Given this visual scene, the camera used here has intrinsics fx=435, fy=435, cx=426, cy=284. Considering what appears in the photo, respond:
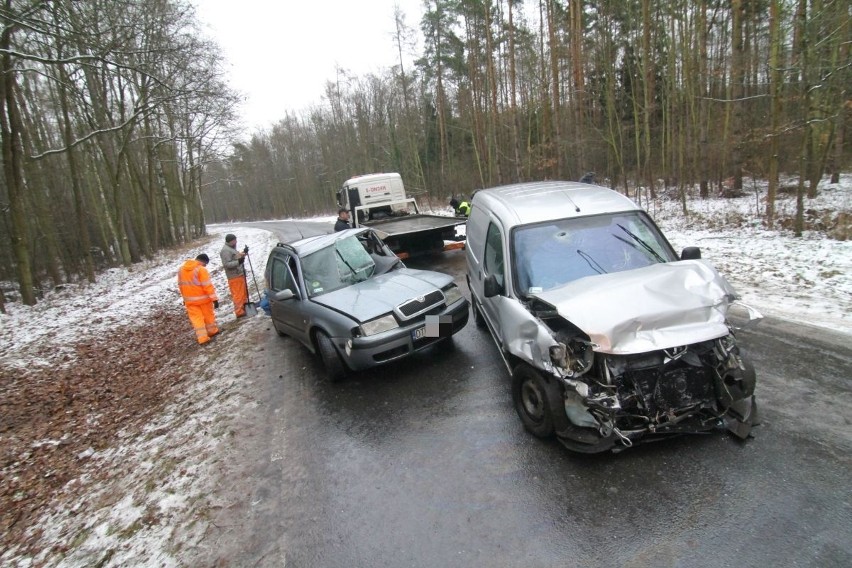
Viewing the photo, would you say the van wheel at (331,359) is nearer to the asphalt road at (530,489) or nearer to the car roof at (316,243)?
the asphalt road at (530,489)

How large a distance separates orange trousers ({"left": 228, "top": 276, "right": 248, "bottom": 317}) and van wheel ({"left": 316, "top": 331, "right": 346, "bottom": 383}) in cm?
482

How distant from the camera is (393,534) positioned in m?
3.03

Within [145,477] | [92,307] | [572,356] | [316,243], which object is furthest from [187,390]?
[92,307]

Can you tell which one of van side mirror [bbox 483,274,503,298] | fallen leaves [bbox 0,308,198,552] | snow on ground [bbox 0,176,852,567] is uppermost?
van side mirror [bbox 483,274,503,298]

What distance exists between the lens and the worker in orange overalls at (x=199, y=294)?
323 inches

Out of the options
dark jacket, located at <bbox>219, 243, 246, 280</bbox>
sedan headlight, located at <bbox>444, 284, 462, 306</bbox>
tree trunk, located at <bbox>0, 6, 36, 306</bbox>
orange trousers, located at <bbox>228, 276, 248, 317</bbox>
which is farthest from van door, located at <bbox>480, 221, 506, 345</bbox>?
tree trunk, located at <bbox>0, 6, 36, 306</bbox>

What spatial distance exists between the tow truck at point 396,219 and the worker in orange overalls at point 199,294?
12.7 ft

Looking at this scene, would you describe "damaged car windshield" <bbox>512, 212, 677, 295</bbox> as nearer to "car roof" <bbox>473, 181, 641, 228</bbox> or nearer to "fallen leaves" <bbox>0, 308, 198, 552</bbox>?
"car roof" <bbox>473, 181, 641, 228</bbox>

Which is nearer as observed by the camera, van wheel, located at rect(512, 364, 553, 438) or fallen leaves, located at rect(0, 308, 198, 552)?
van wheel, located at rect(512, 364, 553, 438)

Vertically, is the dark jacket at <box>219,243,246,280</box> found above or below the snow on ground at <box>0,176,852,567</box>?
above

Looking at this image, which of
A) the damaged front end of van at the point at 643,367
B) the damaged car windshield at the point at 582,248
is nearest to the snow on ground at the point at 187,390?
the damaged car windshield at the point at 582,248

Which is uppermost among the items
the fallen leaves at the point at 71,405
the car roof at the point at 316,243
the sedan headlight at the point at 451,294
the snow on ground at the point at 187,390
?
the car roof at the point at 316,243

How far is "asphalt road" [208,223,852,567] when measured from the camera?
2660mm

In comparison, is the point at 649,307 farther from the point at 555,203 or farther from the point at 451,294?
the point at 451,294
